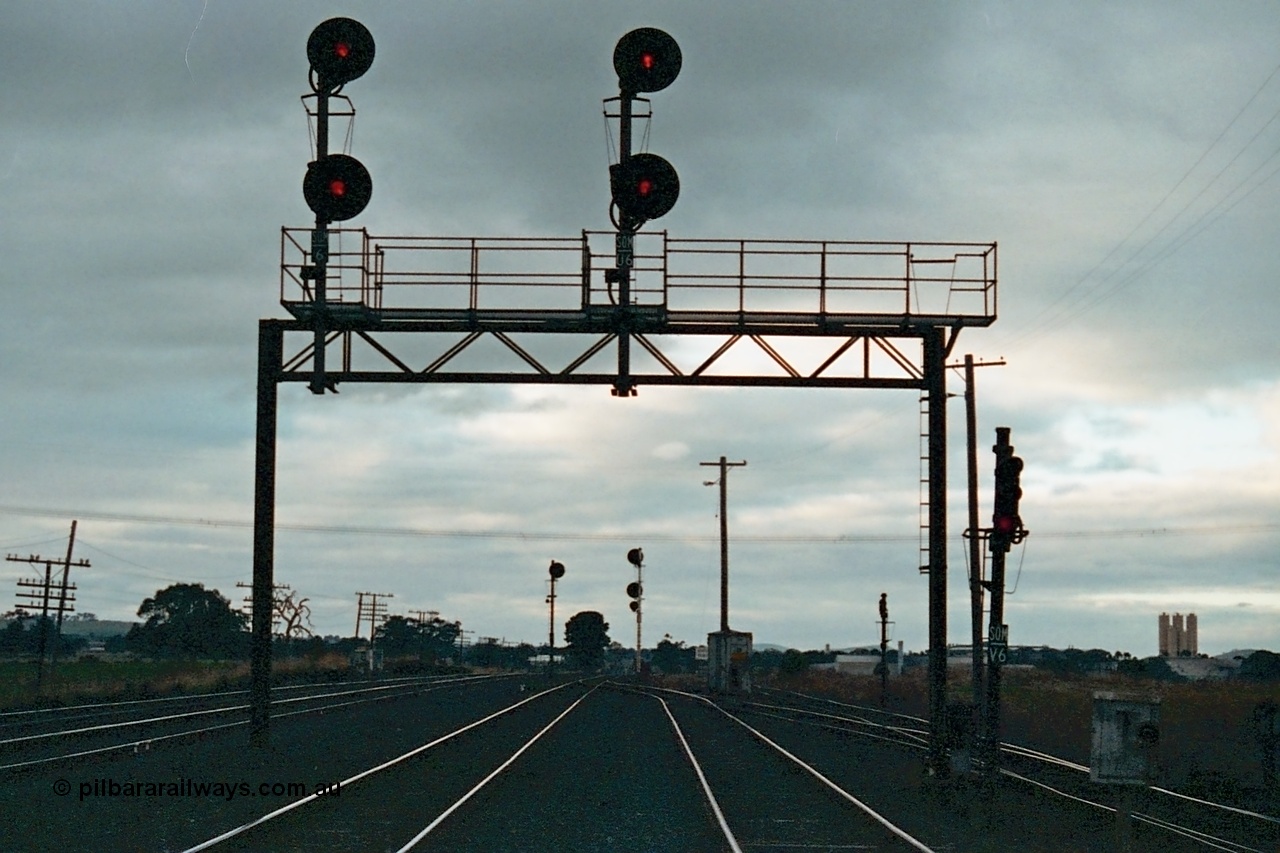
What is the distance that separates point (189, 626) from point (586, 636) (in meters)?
51.1

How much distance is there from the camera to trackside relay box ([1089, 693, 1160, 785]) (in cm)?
1346

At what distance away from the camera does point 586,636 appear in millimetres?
176500

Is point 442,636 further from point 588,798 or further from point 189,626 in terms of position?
point 588,798

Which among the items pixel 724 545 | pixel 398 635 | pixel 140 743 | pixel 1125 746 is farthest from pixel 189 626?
pixel 1125 746

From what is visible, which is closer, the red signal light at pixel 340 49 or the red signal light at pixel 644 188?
the red signal light at pixel 644 188

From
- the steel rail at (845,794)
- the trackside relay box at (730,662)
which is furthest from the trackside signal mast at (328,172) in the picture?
the trackside relay box at (730,662)

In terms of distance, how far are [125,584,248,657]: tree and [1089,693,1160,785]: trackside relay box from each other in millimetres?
130928

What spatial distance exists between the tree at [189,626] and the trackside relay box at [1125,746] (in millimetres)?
130928

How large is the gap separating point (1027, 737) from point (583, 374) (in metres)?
18.4

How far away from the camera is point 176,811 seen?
18.2 meters

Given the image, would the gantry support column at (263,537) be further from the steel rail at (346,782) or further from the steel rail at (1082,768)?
the steel rail at (1082,768)


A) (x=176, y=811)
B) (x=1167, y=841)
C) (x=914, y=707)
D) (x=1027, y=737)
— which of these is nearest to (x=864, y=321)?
(x=1167, y=841)

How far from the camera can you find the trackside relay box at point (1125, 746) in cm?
1346

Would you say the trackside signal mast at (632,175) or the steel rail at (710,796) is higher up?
the trackside signal mast at (632,175)
